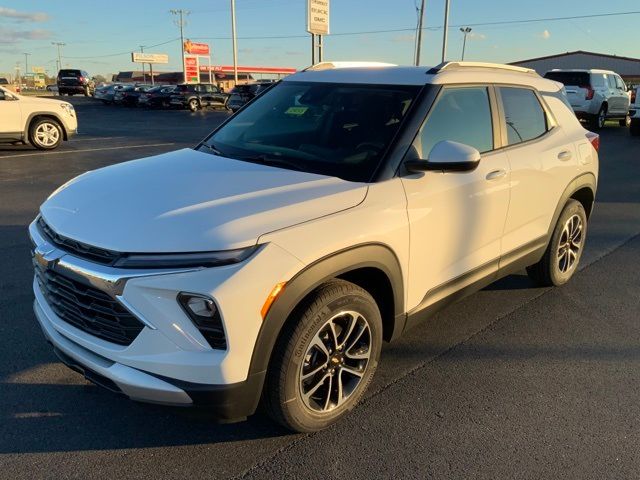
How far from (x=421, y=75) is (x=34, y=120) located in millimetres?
11754

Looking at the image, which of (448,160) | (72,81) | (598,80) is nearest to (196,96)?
(72,81)

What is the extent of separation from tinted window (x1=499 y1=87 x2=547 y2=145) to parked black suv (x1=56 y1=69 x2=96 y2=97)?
5099cm

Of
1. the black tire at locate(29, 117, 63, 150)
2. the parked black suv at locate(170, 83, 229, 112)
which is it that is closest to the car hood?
the black tire at locate(29, 117, 63, 150)

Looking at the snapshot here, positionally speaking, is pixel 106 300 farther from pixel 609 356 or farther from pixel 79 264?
pixel 609 356

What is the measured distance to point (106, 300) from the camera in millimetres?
2330

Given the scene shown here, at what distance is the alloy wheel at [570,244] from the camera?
478 centimetres

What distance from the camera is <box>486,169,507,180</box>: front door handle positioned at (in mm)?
3541

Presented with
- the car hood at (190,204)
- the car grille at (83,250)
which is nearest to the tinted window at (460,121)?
the car hood at (190,204)

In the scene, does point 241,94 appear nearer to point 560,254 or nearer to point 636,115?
point 636,115

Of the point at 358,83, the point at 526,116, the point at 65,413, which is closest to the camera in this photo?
the point at 65,413

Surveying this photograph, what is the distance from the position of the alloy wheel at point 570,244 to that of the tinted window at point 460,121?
1.52 metres

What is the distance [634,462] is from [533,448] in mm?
456

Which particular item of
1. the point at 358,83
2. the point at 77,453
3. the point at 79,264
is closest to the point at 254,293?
the point at 79,264

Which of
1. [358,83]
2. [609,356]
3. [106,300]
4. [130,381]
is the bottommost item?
[609,356]
